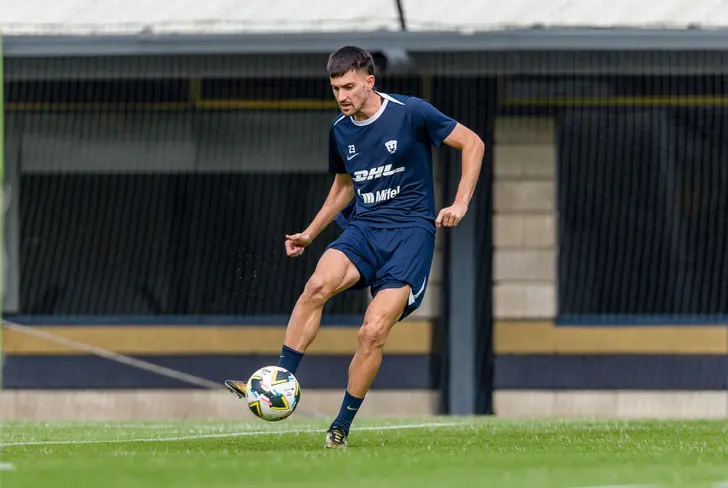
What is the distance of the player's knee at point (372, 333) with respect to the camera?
300 inches

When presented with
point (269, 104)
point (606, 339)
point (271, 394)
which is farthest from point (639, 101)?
point (271, 394)

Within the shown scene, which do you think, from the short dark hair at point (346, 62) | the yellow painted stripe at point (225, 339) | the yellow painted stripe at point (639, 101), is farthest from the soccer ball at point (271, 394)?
the yellow painted stripe at point (639, 101)

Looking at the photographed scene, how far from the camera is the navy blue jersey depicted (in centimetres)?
796

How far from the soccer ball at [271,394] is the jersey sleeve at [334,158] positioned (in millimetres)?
1383

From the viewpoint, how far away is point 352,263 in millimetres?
7812

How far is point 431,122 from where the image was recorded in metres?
7.96

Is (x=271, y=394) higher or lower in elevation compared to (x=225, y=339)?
lower

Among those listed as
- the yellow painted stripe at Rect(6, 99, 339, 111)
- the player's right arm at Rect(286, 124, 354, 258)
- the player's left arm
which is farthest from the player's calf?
the yellow painted stripe at Rect(6, 99, 339, 111)

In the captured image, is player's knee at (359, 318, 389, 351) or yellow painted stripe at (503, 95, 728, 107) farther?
yellow painted stripe at (503, 95, 728, 107)

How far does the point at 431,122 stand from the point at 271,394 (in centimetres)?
163

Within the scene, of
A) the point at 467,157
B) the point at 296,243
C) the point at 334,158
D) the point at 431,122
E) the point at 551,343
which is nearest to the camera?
the point at 467,157

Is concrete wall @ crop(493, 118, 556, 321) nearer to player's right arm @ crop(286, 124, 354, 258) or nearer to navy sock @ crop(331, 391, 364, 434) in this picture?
player's right arm @ crop(286, 124, 354, 258)

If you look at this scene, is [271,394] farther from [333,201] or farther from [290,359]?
[333,201]

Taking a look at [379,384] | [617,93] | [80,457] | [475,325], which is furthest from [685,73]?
[80,457]
